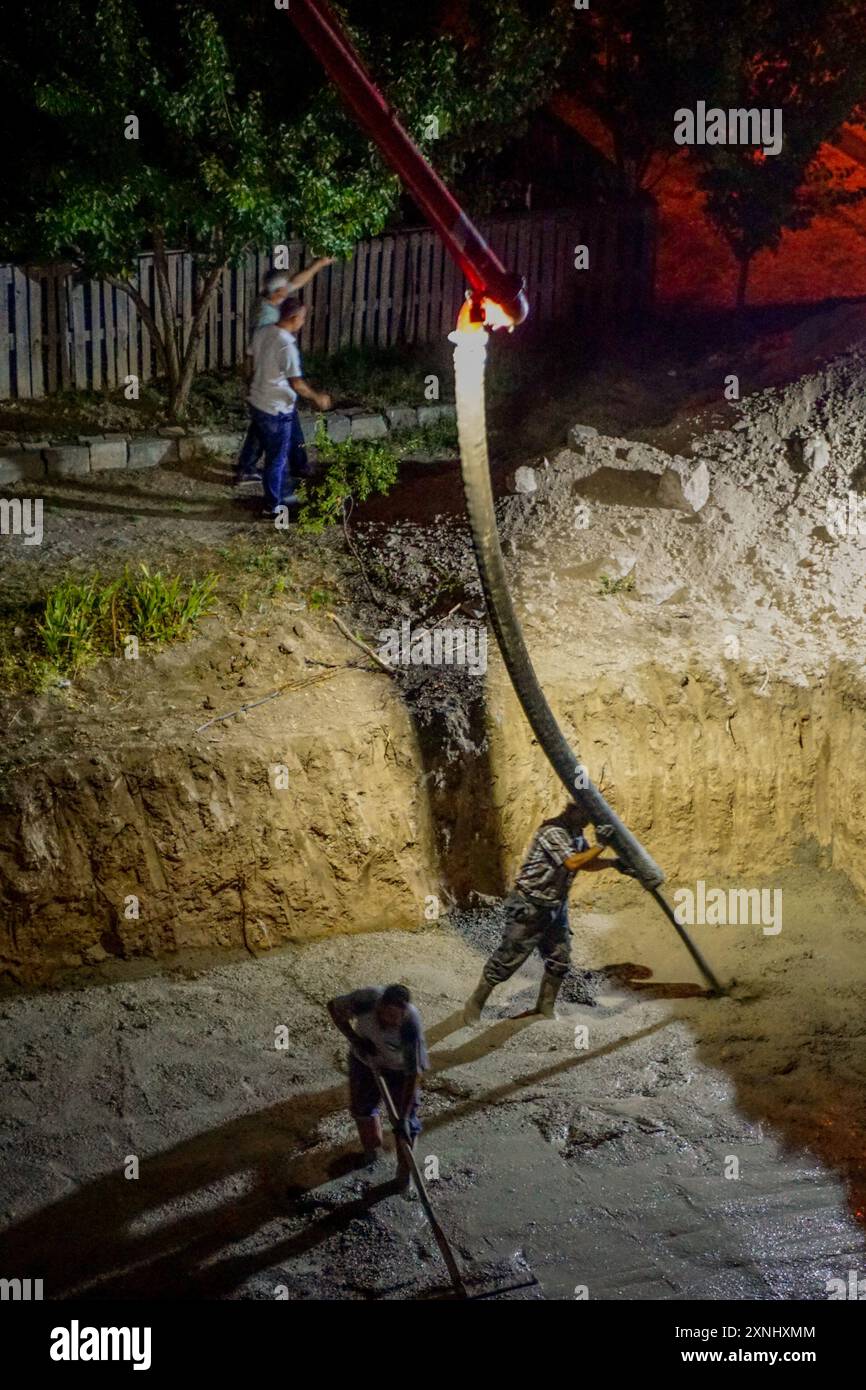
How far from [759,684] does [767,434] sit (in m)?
3.11

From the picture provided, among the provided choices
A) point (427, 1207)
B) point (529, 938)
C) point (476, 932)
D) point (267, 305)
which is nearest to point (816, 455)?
point (267, 305)

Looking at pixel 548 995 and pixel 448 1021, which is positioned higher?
pixel 548 995

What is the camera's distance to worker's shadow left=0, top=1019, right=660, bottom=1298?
21.9 ft

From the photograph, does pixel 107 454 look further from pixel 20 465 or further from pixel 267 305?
pixel 267 305

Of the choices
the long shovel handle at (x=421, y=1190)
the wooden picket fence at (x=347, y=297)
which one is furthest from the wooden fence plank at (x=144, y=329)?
the long shovel handle at (x=421, y=1190)

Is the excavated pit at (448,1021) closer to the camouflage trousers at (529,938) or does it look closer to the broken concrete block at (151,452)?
the camouflage trousers at (529,938)

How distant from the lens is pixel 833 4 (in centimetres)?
1533

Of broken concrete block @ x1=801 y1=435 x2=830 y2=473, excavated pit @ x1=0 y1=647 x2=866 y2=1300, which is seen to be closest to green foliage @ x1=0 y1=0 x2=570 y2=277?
broken concrete block @ x1=801 y1=435 x2=830 y2=473

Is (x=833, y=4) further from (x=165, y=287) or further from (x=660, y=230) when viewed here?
(x=165, y=287)

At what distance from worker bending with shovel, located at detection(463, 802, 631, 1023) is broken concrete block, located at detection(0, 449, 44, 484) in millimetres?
6250

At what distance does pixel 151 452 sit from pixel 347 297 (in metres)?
3.82

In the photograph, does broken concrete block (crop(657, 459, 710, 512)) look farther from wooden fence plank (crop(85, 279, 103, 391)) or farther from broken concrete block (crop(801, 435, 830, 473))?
wooden fence plank (crop(85, 279, 103, 391))

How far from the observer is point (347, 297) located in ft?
50.3
